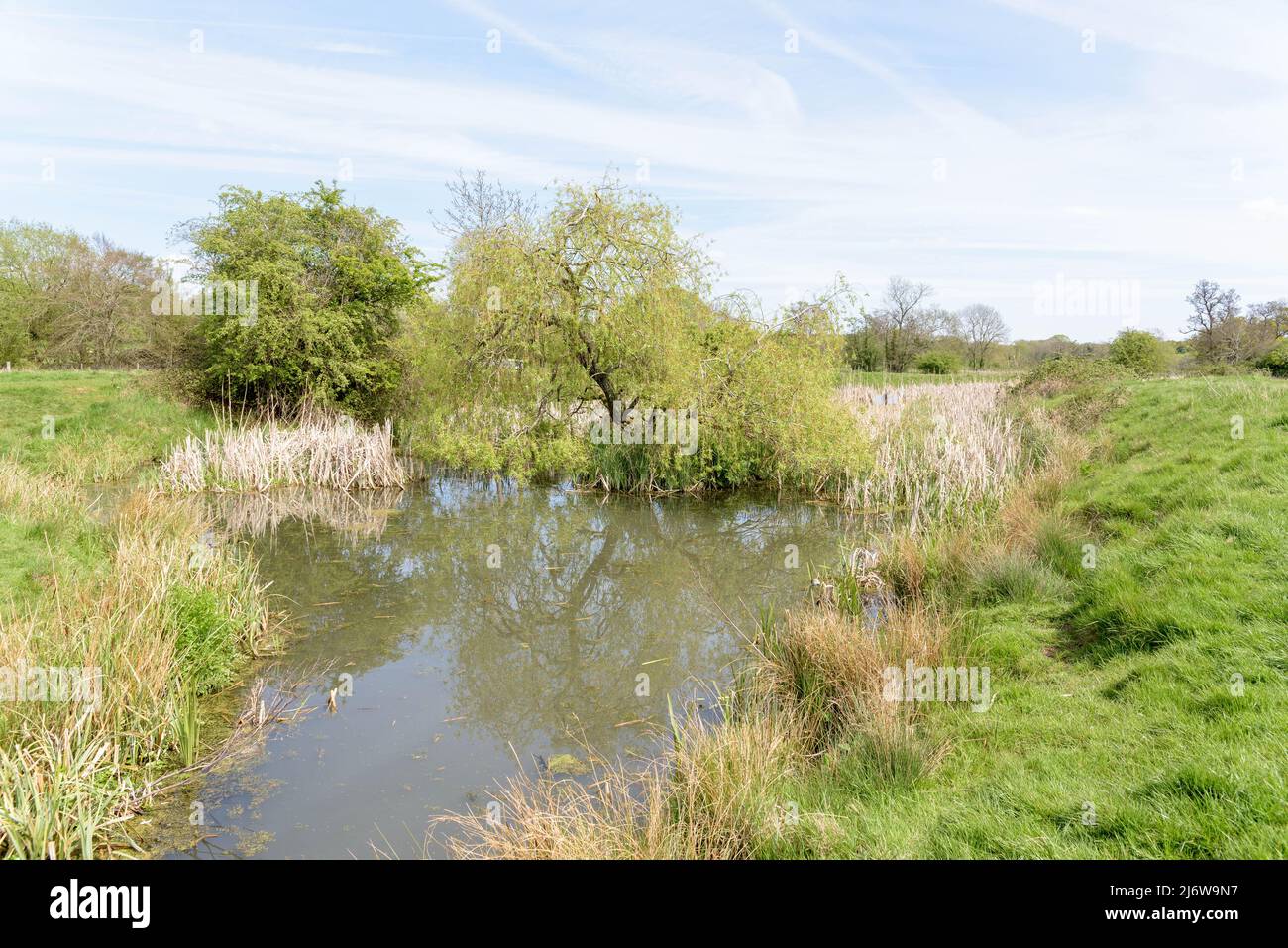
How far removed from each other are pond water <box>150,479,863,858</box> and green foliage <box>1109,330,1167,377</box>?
19.7 m

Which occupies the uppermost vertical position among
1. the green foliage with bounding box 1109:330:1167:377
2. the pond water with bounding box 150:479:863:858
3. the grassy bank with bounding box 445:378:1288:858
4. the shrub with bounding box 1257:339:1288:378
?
the green foliage with bounding box 1109:330:1167:377

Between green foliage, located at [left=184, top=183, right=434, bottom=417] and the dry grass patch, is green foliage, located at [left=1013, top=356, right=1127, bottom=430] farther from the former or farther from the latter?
green foliage, located at [left=184, top=183, right=434, bottom=417]

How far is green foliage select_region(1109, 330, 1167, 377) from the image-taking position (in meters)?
27.6

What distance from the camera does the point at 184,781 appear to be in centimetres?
516

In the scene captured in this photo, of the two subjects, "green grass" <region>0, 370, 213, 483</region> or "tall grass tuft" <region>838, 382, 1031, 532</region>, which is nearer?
"tall grass tuft" <region>838, 382, 1031, 532</region>

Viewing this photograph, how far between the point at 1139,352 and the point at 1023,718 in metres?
29.7

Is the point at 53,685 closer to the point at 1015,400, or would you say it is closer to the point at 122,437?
the point at 122,437

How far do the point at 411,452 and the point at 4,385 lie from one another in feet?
39.2

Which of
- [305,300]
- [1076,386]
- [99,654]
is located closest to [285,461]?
[305,300]

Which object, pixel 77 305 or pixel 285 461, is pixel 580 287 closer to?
pixel 285 461

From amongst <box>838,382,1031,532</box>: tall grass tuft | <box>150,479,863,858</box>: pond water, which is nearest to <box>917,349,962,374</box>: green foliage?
<box>838,382,1031,532</box>: tall grass tuft

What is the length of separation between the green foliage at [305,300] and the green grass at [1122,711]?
1856 centimetres

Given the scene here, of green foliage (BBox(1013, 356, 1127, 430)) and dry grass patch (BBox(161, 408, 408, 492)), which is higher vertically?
green foliage (BBox(1013, 356, 1127, 430))
